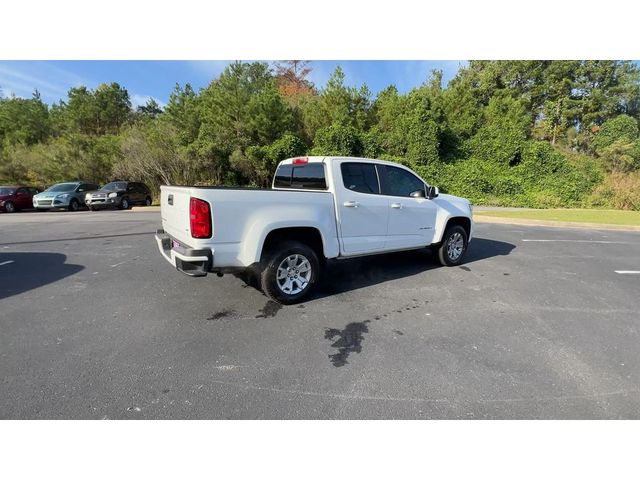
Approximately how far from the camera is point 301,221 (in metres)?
3.88

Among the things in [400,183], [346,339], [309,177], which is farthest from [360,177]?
[346,339]

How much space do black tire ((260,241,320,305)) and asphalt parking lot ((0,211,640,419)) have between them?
190 millimetres

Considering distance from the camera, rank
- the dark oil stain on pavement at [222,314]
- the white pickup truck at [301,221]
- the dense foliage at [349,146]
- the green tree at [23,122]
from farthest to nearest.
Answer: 1. the green tree at [23,122]
2. the dense foliage at [349,146]
3. the dark oil stain on pavement at [222,314]
4. the white pickup truck at [301,221]

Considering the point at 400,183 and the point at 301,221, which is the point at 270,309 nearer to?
the point at 301,221

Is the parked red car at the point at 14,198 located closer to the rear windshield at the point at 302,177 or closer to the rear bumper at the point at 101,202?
the rear bumper at the point at 101,202

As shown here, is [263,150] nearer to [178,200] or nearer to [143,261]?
[143,261]

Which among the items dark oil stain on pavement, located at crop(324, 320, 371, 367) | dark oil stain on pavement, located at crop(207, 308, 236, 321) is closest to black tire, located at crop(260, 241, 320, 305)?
dark oil stain on pavement, located at crop(207, 308, 236, 321)

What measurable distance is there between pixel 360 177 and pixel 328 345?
2.56 metres

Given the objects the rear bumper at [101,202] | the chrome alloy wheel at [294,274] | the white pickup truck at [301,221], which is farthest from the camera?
the rear bumper at [101,202]

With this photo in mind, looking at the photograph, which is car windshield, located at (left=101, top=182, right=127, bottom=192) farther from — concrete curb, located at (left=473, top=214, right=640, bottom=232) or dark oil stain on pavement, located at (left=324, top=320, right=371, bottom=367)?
concrete curb, located at (left=473, top=214, right=640, bottom=232)

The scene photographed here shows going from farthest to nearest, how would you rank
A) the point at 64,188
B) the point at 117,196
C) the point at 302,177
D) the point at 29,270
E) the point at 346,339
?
1. the point at 64,188
2. the point at 117,196
3. the point at 29,270
4. the point at 302,177
5. the point at 346,339

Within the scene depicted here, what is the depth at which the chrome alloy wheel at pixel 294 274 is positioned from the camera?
394 cm

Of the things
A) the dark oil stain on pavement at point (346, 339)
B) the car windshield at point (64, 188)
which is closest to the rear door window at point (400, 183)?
the dark oil stain on pavement at point (346, 339)

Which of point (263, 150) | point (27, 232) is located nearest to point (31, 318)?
point (27, 232)
